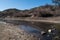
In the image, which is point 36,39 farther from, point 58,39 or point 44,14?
point 44,14

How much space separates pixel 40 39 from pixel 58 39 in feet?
8.34

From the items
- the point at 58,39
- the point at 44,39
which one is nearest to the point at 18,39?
the point at 44,39

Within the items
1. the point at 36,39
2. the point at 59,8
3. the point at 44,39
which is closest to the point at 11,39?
the point at 36,39

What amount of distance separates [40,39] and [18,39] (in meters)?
3.19

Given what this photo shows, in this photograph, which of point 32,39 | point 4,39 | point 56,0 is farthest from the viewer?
point 56,0

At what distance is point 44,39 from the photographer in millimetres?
19000

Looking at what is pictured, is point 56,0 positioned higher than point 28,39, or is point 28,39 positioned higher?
point 56,0

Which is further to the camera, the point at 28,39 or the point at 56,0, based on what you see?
the point at 56,0

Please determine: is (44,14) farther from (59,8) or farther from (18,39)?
(18,39)

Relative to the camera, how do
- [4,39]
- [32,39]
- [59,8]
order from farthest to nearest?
[59,8] < [32,39] < [4,39]

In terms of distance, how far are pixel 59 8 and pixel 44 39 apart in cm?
5866

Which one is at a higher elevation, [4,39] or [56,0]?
[56,0]

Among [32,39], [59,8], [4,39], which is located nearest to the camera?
[4,39]

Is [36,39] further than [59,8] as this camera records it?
No
